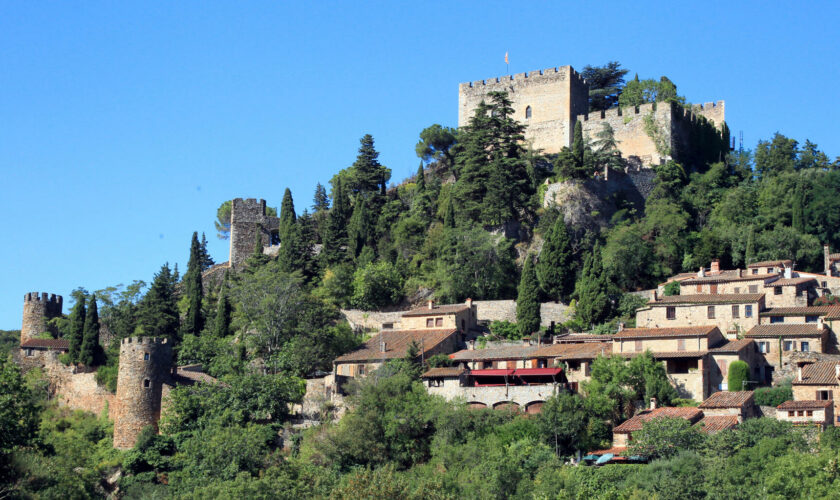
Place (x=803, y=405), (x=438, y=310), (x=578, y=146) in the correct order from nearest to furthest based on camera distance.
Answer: (x=803, y=405)
(x=438, y=310)
(x=578, y=146)

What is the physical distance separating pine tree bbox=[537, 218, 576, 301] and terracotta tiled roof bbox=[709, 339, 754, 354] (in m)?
12.6

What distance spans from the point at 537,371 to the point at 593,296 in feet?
30.4

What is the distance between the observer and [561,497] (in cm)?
4334

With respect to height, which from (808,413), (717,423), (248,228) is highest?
(248,228)

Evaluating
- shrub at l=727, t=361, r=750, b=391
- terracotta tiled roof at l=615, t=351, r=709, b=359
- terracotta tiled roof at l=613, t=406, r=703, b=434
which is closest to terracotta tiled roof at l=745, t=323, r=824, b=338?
shrub at l=727, t=361, r=750, b=391

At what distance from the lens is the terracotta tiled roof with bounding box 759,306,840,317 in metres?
57.3

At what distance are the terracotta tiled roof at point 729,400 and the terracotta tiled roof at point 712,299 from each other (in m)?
7.17

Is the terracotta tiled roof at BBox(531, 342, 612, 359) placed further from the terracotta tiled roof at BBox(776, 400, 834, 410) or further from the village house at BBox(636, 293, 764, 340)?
the terracotta tiled roof at BBox(776, 400, 834, 410)

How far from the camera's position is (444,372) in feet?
188

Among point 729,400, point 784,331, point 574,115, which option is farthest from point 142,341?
point 574,115

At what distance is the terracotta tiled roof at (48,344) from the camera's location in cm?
7150

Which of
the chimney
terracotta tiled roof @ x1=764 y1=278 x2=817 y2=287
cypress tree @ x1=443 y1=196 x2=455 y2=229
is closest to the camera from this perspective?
terracotta tiled roof @ x1=764 y1=278 x2=817 y2=287

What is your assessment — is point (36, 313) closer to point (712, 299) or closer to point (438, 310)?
point (438, 310)

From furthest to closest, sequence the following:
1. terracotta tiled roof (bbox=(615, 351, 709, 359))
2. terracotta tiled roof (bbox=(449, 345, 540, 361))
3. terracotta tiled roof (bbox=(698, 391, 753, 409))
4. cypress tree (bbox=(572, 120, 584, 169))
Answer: cypress tree (bbox=(572, 120, 584, 169))
terracotta tiled roof (bbox=(449, 345, 540, 361))
terracotta tiled roof (bbox=(615, 351, 709, 359))
terracotta tiled roof (bbox=(698, 391, 753, 409))
